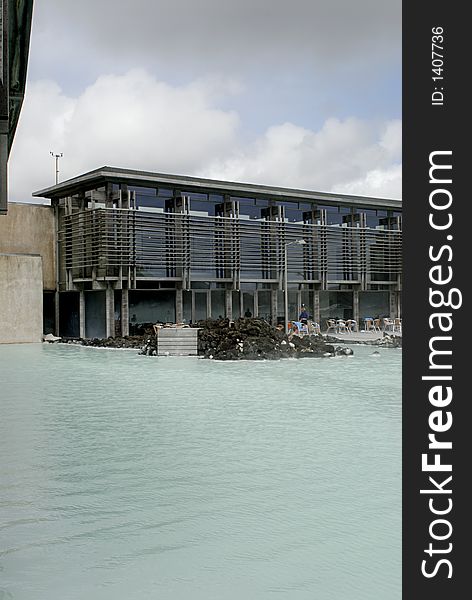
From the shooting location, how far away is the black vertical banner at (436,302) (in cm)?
331

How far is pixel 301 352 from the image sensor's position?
19547mm

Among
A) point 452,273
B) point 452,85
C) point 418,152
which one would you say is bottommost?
point 452,273

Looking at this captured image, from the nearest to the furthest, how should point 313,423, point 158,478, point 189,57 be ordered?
1. point 158,478
2. point 313,423
3. point 189,57

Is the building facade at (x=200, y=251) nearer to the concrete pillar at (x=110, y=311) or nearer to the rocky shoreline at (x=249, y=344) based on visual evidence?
the concrete pillar at (x=110, y=311)

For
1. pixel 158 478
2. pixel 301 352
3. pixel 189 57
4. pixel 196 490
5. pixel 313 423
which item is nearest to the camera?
pixel 196 490

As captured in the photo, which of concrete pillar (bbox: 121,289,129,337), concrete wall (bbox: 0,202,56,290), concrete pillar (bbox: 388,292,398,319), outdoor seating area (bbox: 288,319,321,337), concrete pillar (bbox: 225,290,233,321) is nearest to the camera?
outdoor seating area (bbox: 288,319,321,337)

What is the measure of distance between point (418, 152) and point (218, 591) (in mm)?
2514

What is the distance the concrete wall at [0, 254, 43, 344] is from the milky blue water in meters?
15.3

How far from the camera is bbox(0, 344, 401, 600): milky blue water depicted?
4.12 meters

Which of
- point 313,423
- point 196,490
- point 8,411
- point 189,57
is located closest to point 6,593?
point 196,490

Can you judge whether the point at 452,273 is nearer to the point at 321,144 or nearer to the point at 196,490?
the point at 196,490

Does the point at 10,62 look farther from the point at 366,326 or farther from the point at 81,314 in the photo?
the point at 366,326

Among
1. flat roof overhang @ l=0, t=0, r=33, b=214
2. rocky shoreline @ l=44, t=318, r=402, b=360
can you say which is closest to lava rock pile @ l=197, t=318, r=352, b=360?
rocky shoreline @ l=44, t=318, r=402, b=360

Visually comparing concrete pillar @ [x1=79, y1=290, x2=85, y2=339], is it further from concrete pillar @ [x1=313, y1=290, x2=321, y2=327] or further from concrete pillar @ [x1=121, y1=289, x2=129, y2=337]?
concrete pillar @ [x1=313, y1=290, x2=321, y2=327]
